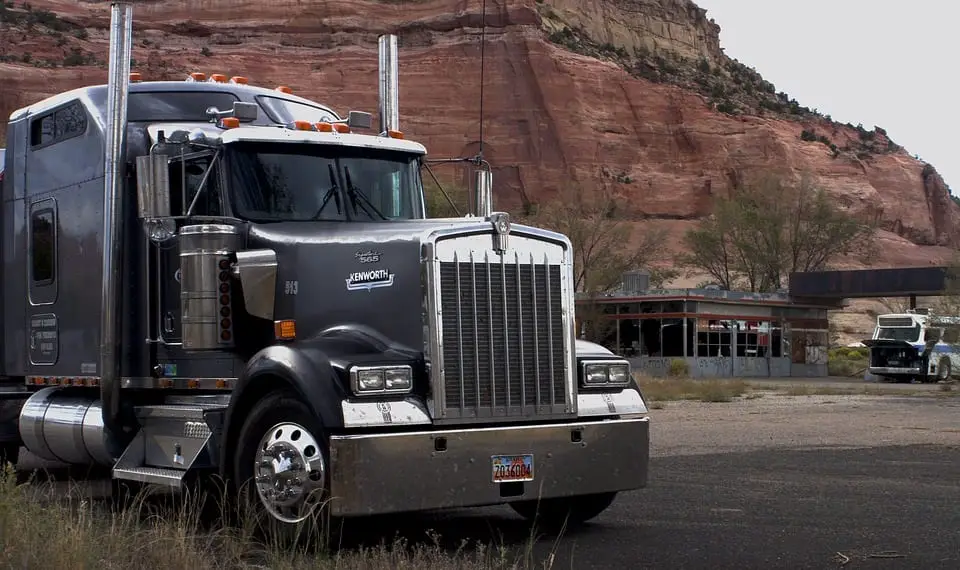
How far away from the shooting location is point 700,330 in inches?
2061

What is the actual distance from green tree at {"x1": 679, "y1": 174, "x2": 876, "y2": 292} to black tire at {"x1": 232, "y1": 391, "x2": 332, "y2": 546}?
6486 centimetres

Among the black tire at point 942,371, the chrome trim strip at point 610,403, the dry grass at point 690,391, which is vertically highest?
the chrome trim strip at point 610,403

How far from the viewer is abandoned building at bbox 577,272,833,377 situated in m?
52.0

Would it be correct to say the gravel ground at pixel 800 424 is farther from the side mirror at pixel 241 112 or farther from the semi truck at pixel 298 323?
the side mirror at pixel 241 112

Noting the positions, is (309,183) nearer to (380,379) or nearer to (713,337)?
(380,379)

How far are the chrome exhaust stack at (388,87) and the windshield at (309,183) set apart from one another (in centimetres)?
113

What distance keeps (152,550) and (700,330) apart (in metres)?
46.5

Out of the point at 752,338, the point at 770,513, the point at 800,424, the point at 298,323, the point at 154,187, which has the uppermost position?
the point at 154,187

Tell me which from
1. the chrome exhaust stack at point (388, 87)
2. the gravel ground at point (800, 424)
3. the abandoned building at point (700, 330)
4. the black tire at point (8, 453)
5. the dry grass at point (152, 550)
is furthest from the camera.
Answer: the abandoned building at point (700, 330)

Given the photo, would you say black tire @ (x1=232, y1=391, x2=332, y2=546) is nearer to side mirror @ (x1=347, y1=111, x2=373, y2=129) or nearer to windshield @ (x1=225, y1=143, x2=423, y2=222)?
windshield @ (x1=225, y1=143, x2=423, y2=222)

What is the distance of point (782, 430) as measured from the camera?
67.1 ft

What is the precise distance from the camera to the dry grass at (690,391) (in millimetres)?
31481

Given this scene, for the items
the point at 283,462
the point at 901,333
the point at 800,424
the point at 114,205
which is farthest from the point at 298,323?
the point at 901,333

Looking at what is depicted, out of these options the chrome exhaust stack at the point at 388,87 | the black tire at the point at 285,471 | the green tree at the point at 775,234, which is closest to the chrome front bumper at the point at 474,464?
the black tire at the point at 285,471
